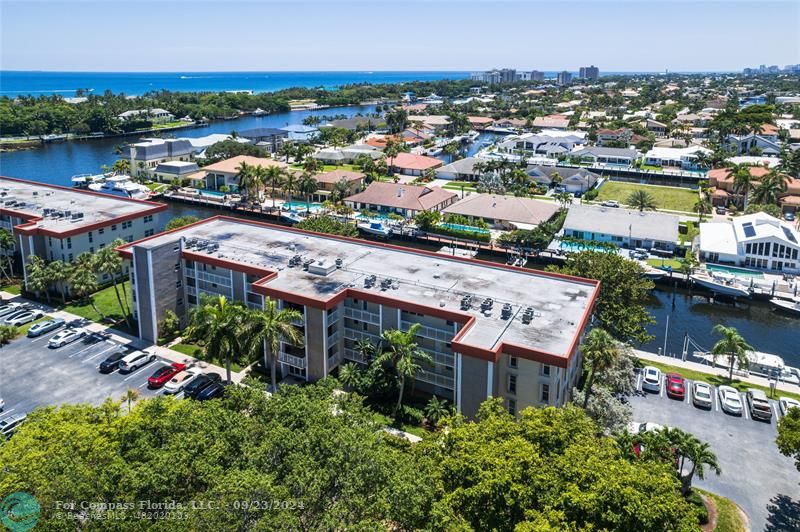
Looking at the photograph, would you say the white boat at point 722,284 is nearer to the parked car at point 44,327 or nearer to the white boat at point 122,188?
the parked car at point 44,327

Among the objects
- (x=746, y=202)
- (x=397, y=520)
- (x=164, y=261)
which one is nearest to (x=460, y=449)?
(x=397, y=520)

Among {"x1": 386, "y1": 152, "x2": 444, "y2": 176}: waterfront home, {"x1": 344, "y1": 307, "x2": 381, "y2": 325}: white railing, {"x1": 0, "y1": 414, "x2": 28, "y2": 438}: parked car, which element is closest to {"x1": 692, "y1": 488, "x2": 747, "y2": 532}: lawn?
{"x1": 344, "y1": 307, "x2": 381, "y2": 325}: white railing

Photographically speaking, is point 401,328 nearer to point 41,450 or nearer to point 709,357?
point 41,450

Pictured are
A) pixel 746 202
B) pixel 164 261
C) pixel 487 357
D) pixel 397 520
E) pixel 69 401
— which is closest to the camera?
pixel 397 520

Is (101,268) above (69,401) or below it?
above

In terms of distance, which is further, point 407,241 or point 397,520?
point 407,241

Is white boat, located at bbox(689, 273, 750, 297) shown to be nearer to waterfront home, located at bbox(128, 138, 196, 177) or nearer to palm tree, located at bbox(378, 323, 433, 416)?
palm tree, located at bbox(378, 323, 433, 416)
